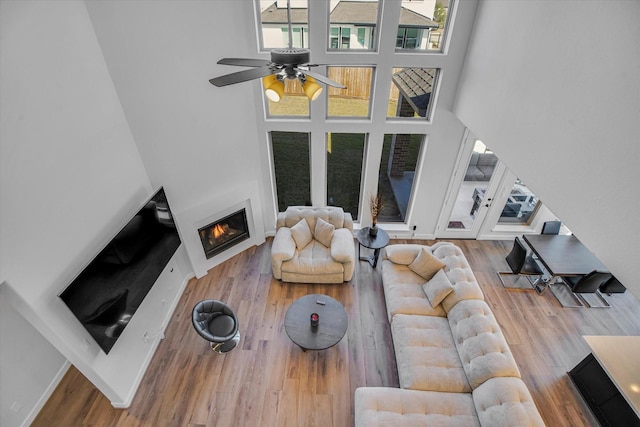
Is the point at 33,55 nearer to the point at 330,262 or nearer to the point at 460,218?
the point at 330,262

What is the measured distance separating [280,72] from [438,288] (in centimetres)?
335

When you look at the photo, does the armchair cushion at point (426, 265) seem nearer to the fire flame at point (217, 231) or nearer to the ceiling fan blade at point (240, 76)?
the fire flame at point (217, 231)

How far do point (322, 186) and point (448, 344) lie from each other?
322cm

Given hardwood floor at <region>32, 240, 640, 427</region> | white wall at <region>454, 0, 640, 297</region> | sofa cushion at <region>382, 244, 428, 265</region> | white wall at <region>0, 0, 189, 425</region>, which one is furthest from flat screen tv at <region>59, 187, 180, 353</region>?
white wall at <region>454, 0, 640, 297</region>

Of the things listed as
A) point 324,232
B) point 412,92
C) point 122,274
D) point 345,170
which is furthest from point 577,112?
point 122,274

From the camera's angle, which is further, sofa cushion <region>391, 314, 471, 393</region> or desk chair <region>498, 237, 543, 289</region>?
desk chair <region>498, 237, 543, 289</region>

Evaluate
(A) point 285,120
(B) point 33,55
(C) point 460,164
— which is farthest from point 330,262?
(B) point 33,55

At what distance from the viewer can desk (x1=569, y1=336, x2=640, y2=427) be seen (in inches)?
126

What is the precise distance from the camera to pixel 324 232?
16.9 ft

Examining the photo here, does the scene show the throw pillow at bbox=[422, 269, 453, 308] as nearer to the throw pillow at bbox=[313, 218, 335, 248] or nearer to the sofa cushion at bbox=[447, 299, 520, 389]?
the sofa cushion at bbox=[447, 299, 520, 389]

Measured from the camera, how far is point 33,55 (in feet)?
8.47

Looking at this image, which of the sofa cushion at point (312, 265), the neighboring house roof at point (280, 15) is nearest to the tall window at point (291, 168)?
the sofa cushion at point (312, 265)

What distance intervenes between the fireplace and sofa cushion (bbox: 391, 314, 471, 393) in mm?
3032

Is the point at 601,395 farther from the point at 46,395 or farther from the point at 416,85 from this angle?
the point at 46,395
